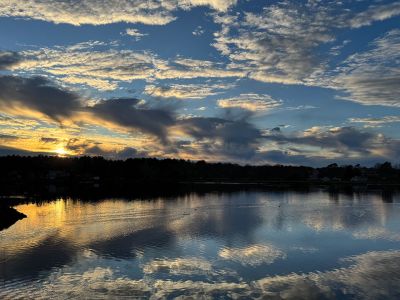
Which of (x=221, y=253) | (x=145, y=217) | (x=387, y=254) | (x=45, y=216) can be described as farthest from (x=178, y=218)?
(x=387, y=254)

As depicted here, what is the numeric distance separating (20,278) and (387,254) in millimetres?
23501

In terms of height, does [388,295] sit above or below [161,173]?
below

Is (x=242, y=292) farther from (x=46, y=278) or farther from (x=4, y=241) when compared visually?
(x=4, y=241)

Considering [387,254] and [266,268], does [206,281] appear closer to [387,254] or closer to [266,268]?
[266,268]

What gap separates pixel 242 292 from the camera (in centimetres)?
1912

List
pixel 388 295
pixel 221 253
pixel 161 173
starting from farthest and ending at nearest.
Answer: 1. pixel 161 173
2. pixel 221 253
3. pixel 388 295

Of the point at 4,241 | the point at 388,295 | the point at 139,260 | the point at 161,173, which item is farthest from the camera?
the point at 161,173

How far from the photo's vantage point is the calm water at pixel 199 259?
1966 centimetres

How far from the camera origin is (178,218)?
49969 millimetres

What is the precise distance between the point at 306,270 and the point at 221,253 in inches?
260

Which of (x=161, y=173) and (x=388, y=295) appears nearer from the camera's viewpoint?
(x=388, y=295)

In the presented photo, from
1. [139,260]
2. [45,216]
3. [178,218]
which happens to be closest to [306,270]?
[139,260]

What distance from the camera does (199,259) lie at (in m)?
26.5

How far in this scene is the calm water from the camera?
19656mm
